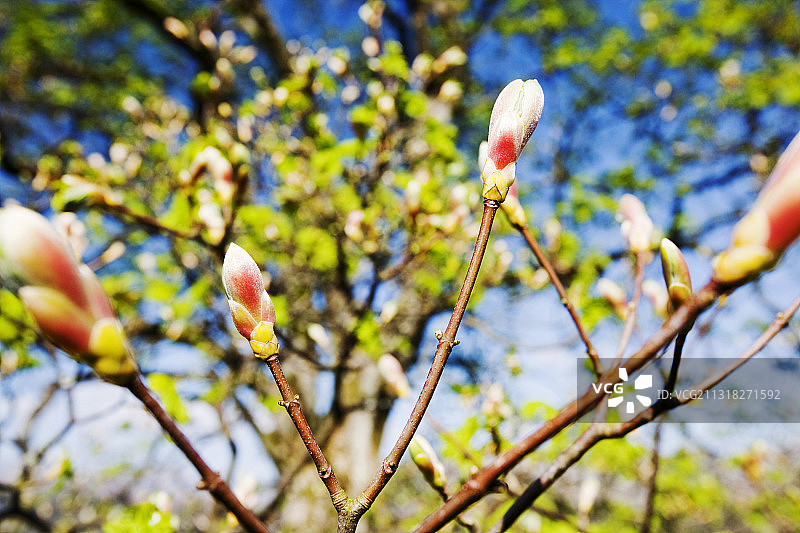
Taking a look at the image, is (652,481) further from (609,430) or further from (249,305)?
(249,305)

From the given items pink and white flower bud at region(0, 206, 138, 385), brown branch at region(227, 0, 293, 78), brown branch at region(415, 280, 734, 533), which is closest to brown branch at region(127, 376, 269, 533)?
pink and white flower bud at region(0, 206, 138, 385)

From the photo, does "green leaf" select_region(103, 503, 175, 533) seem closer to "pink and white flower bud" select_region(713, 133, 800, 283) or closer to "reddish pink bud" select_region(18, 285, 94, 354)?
"reddish pink bud" select_region(18, 285, 94, 354)

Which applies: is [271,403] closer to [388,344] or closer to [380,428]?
[388,344]

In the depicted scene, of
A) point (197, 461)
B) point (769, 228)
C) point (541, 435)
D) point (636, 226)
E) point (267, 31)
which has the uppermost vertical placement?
point (267, 31)

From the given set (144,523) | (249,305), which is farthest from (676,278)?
(144,523)

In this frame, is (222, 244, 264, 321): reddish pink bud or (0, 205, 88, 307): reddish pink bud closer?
(0, 205, 88, 307): reddish pink bud

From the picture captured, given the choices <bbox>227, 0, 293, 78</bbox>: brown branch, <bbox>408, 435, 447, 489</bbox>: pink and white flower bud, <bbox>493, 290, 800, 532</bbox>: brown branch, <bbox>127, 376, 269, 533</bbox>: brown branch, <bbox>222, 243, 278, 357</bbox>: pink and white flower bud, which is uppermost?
<bbox>227, 0, 293, 78</bbox>: brown branch

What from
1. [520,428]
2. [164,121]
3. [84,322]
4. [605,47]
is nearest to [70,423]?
[520,428]
